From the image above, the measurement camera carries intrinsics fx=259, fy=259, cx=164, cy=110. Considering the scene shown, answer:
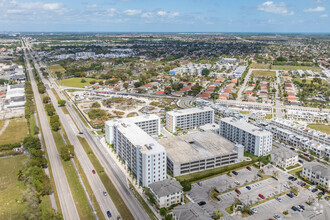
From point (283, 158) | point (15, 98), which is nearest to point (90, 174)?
point (283, 158)

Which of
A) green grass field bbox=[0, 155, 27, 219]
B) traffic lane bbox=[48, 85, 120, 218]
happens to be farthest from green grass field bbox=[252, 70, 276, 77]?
green grass field bbox=[0, 155, 27, 219]

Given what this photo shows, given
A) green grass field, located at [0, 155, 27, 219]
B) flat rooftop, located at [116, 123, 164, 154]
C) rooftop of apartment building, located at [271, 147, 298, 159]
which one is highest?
flat rooftop, located at [116, 123, 164, 154]

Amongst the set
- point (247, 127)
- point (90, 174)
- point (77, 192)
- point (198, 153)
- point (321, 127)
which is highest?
point (247, 127)

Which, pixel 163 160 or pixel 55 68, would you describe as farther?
pixel 55 68

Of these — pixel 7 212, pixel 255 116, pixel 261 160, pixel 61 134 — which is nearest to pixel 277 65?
pixel 255 116

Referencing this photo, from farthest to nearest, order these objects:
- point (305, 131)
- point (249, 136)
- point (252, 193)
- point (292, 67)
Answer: point (292, 67)
point (305, 131)
point (249, 136)
point (252, 193)

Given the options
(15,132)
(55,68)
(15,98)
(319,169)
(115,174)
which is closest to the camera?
(319,169)

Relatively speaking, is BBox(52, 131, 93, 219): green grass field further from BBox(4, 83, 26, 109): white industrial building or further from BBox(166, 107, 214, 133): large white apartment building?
BBox(4, 83, 26, 109): white industrial building

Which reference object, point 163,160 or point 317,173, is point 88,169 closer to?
point 163,160
